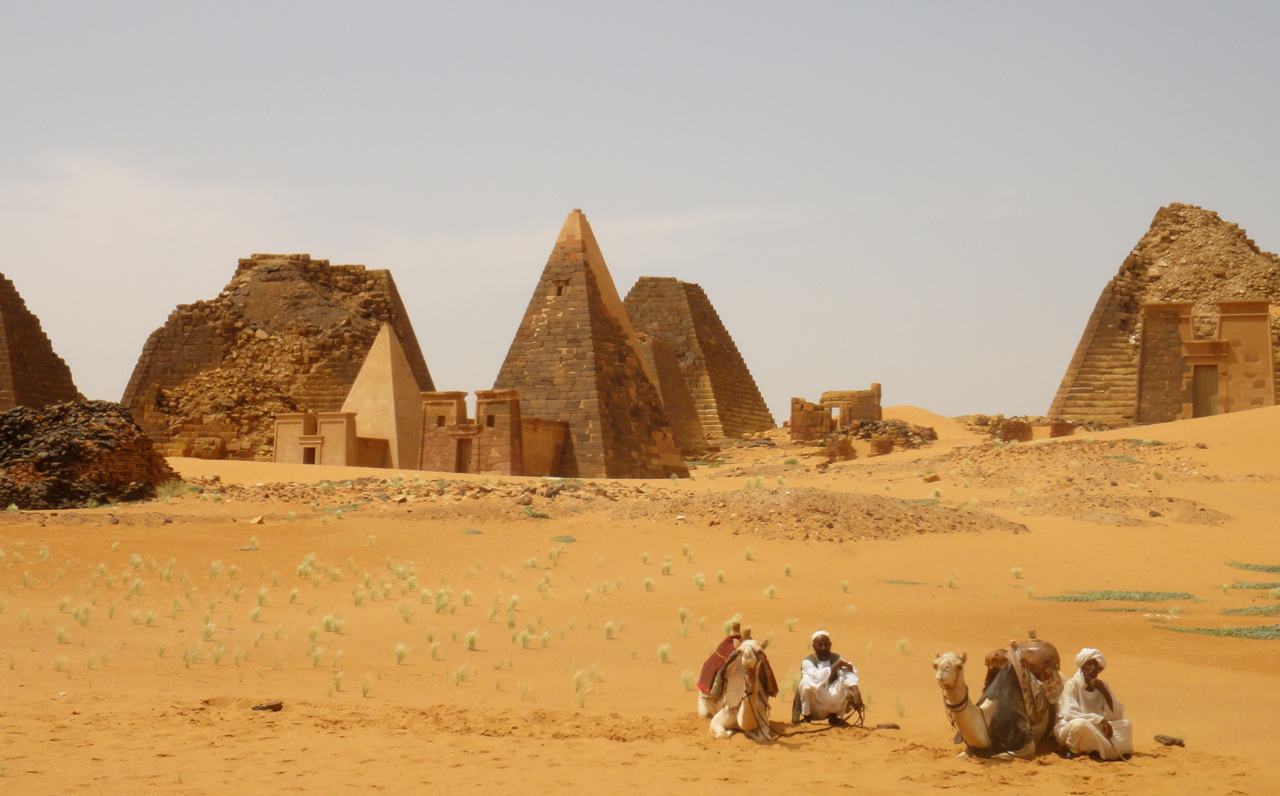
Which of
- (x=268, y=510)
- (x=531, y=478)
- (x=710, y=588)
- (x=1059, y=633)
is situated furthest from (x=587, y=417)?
(x=1059, y=633)

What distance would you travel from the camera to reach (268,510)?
15602 millimetres

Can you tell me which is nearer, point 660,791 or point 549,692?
point 660,791

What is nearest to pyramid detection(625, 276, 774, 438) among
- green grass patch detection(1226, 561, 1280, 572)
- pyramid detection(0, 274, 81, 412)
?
pyramid detection(0, 274, 81, 412)

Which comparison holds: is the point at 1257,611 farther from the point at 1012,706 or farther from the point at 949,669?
the point at 949,669

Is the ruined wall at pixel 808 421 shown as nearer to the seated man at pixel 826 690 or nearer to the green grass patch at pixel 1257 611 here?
the green grass patch at pixel 1257 611

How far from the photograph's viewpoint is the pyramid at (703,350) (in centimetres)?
3622

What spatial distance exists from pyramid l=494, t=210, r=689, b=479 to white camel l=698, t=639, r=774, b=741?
1396cm

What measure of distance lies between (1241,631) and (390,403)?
730 inches

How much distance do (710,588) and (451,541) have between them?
359cm

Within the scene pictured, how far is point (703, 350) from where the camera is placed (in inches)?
1438

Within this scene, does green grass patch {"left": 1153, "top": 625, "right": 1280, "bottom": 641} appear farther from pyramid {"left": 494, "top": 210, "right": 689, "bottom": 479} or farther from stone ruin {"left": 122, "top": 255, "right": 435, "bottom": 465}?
stone ruin {"left": 122, "top": 255, "right": 435, "bottom": 465}

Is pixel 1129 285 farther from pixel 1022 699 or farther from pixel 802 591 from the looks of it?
pixel 1022 699

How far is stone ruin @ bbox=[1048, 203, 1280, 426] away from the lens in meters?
26.6

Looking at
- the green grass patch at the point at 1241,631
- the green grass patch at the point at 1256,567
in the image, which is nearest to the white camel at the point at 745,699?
the green grass patch at the point at 1241,631
